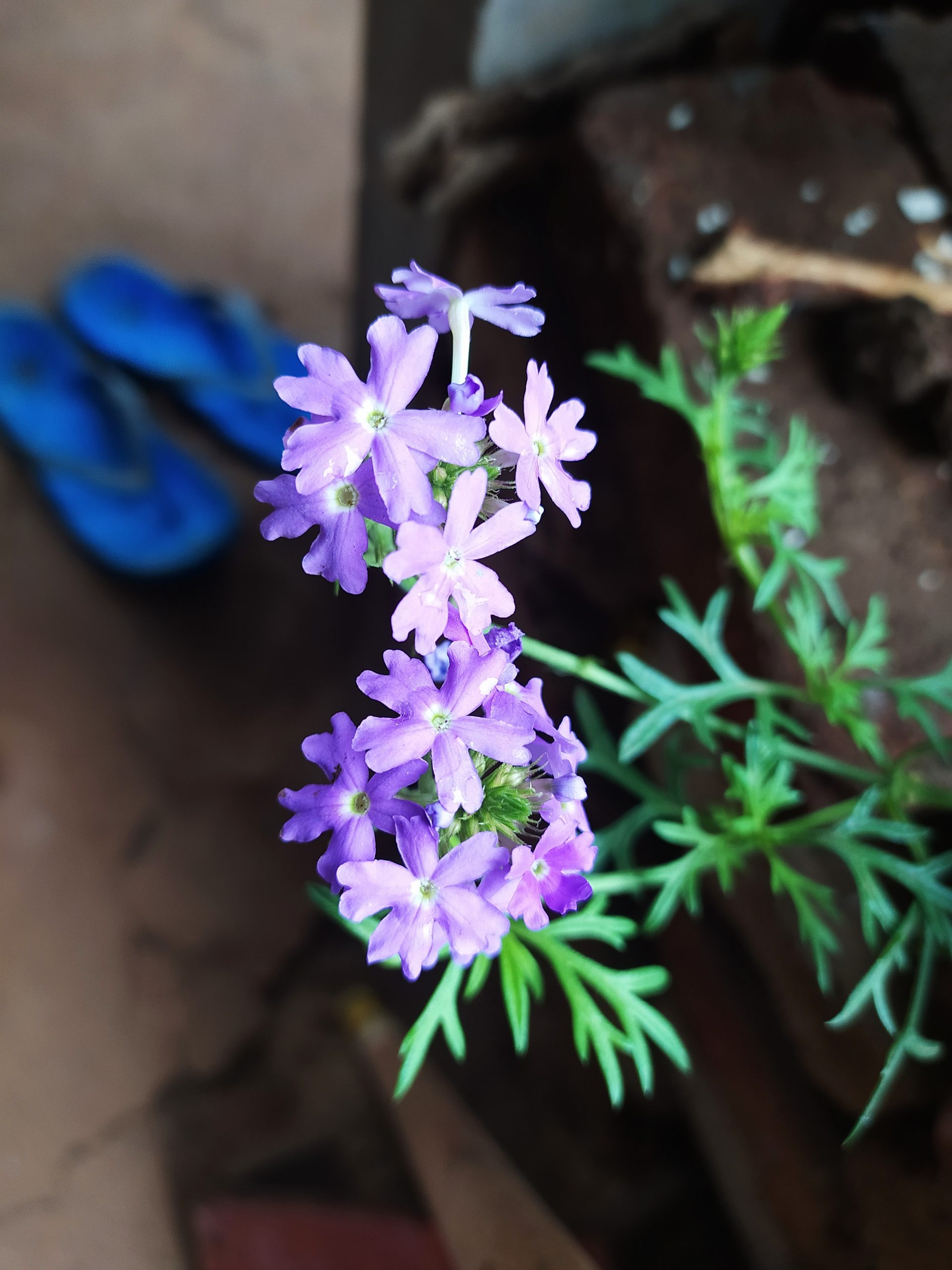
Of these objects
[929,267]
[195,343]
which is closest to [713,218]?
[929,267]

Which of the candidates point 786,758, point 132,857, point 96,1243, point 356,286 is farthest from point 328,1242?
point 356,286

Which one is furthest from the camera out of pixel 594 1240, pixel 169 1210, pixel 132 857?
pixel 132 857

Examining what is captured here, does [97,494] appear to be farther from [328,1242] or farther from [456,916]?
[456,916]

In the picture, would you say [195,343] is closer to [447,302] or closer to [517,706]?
[447,302]

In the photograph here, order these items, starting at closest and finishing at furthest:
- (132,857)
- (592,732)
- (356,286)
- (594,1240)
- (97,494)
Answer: (592,732) → (594,1240) → (132,857) → (97,494) → (356,286)

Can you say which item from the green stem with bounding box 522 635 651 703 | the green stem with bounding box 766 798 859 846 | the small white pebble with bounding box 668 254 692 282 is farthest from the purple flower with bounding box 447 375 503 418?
the small white pebble with bounding box 668 254 692 282

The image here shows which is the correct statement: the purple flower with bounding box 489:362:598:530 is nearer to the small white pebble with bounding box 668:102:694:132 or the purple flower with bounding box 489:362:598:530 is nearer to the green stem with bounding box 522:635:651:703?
the green stem with bounding box 522:635:651:703

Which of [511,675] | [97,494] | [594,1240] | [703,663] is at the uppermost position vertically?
[511,675]

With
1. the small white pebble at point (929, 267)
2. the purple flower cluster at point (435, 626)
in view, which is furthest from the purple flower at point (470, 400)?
the small white pebble at point (929, 267)
